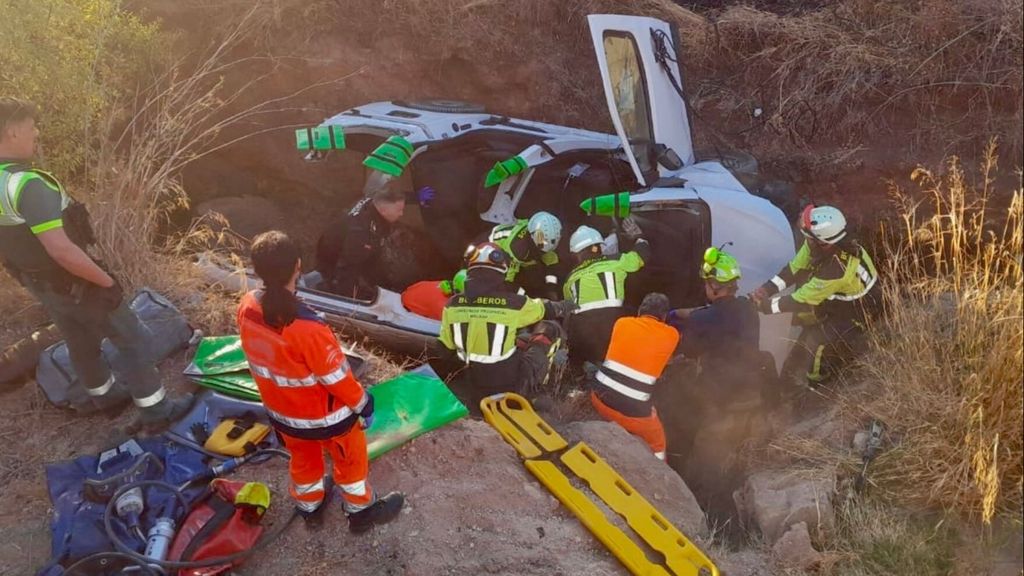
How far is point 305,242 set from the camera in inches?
287

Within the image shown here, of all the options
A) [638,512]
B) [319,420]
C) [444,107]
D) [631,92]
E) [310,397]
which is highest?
[631,92]

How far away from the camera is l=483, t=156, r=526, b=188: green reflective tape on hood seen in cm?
531

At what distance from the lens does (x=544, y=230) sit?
509cm

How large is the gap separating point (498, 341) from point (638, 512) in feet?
4.30

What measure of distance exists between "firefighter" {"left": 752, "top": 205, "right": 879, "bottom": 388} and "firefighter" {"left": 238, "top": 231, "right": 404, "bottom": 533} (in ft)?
10.1

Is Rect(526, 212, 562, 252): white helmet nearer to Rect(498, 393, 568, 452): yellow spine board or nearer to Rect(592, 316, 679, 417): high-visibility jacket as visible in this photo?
Rect(592, 316, 679, 417): high-visibility jacket

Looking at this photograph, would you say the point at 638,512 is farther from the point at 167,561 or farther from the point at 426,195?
the point at 426,195

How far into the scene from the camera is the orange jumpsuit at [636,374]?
4.34 m

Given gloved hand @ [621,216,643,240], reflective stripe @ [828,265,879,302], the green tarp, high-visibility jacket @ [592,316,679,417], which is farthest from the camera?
gloved hand @ [621,216,643,240]

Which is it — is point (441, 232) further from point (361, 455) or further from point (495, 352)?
point (361, 455)

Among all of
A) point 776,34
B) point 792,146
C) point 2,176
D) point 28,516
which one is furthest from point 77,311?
point 776,34

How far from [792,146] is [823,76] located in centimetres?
67

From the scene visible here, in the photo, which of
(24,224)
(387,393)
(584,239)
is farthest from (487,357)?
(24,224)

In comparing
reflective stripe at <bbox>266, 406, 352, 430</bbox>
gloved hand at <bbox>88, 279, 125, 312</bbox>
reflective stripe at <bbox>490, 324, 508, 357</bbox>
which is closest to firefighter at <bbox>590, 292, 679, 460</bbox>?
reflective stripe at <bbox>490, 324, 508, 357</bbox>
